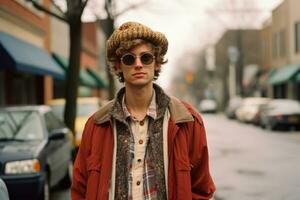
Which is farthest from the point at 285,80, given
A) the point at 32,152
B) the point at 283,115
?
the point at 32,152

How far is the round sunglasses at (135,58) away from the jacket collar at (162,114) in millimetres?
235

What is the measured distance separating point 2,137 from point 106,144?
584cm

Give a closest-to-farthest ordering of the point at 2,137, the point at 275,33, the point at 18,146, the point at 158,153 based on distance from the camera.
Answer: the point at 158,153, the point at 18,146, the point at 2,137, the point at 275,33

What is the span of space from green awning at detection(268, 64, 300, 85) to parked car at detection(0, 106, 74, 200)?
26146mm

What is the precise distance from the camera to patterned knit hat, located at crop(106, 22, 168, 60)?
9.51 ft

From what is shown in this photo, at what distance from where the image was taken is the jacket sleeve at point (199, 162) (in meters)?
2.96

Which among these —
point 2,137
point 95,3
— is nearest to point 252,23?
point 95,3

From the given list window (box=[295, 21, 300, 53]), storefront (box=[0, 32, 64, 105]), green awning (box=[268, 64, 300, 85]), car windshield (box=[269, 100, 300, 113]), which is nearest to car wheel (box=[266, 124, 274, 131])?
car windshield (box=[269, 100, 300, 113])

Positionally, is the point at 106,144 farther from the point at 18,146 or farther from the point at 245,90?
the point at 245,90

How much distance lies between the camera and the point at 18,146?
25.8ft

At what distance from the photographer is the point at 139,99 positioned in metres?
3.03

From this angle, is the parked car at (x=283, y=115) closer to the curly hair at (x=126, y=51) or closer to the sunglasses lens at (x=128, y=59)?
the curly hair at (x=126, y=51)

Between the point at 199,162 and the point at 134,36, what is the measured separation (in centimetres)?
75

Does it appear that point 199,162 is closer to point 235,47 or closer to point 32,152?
point 32,152
